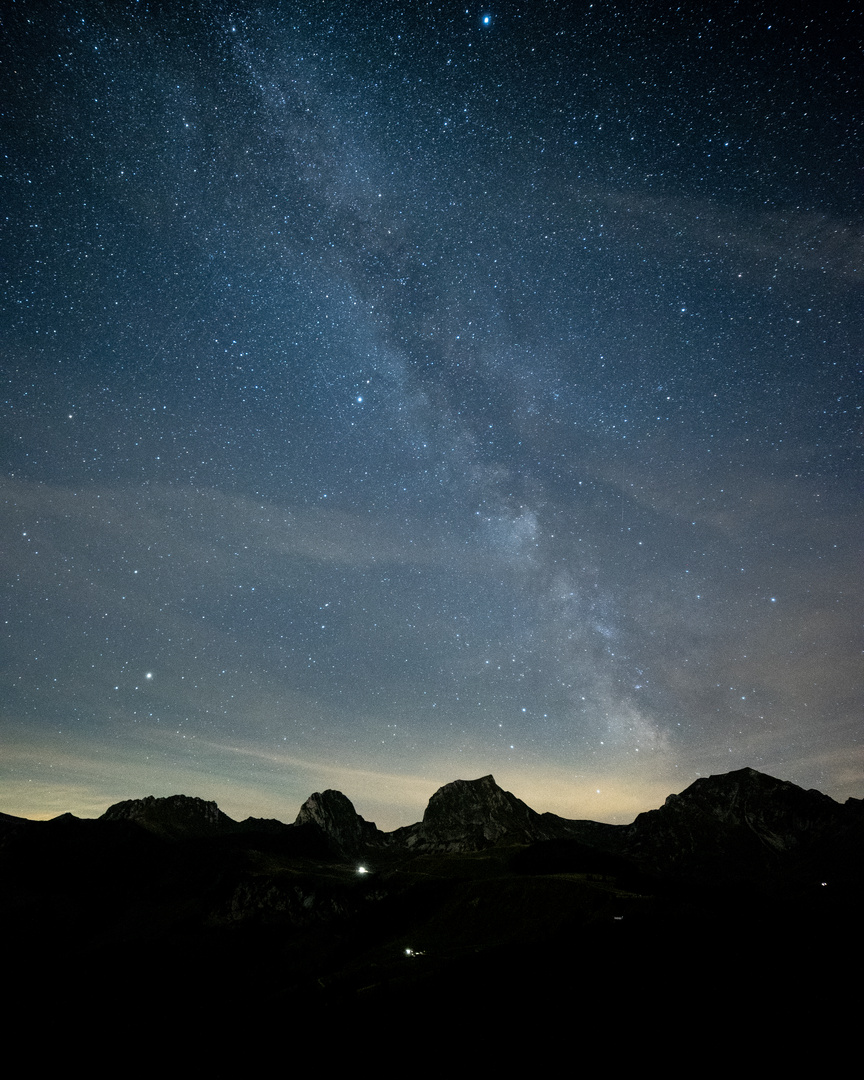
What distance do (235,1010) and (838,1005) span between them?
118122 mm

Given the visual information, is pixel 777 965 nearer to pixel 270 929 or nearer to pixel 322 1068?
pixel 322 1068

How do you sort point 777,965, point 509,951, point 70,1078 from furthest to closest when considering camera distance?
point 70,1078, point 509,951, point 777,965

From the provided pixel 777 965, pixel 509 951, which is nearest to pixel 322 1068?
pixel 509 951

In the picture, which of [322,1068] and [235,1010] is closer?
[322,1068]

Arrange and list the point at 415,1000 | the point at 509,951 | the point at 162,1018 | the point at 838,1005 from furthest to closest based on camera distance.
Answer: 1. the point at 162,1018
2. the point at 509,951
3. the point at 415,1000
4. the point at 838,1005

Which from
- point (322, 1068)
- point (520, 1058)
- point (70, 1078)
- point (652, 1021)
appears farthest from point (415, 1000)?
point (70, 1078)

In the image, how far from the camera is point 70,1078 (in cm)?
11081

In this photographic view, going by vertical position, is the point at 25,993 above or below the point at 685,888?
below

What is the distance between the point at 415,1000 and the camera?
88.3 m

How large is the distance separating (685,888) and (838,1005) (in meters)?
84.3

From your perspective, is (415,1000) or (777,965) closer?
(777,965)

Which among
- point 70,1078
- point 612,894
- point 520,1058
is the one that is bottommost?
point 70,1078

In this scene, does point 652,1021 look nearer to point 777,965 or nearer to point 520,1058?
point 520,1058

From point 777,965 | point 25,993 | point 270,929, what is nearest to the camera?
point 777,965
